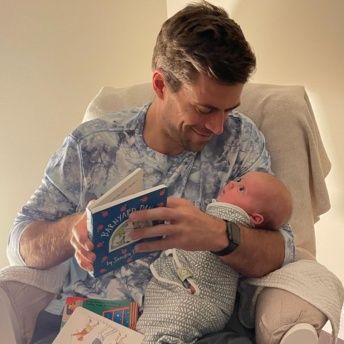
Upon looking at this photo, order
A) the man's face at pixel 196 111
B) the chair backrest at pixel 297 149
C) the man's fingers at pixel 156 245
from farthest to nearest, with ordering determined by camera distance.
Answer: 1. the chair backrest at pixel 297 149
2. the man's face at pixel 196 111
3. the man's fingers at pixel 156 245

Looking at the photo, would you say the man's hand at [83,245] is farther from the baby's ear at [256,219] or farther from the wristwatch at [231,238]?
the baby's ear at [256,219]

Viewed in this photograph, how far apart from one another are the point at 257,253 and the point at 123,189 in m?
0.40

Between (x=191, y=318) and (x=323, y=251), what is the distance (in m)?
0.92

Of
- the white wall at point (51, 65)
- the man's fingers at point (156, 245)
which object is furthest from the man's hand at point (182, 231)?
the white wall at point (51, 65)

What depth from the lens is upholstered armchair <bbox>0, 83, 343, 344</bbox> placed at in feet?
3.24

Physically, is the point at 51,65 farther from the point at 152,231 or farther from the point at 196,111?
the point at 152,231

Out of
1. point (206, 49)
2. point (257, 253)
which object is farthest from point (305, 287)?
point (206, 49)

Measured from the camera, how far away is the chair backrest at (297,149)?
132 cm

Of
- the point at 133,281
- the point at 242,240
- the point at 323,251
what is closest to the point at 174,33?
the point at 242,240

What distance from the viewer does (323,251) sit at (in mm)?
1746

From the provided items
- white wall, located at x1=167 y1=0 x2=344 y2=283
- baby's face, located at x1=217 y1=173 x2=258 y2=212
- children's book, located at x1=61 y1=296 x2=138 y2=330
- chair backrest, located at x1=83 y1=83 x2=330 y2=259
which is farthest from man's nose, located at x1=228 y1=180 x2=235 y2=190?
white wall, located at x1=167 y1=0 x2=344 y2=283

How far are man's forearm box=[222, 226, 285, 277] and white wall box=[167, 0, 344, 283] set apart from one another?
564 millimetres

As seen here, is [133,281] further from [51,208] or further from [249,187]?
[249,187]

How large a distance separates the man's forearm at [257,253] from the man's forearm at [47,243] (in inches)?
16.0
